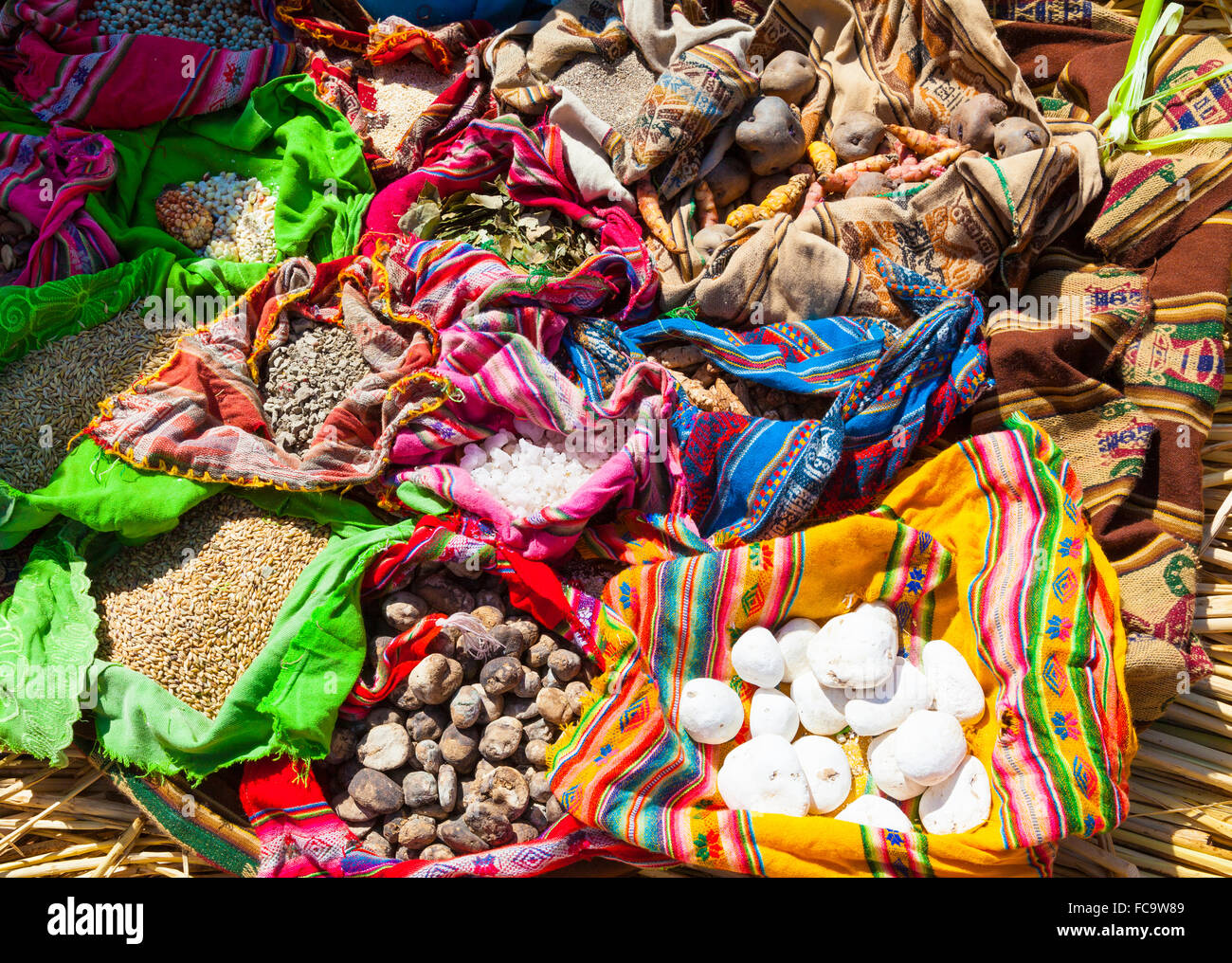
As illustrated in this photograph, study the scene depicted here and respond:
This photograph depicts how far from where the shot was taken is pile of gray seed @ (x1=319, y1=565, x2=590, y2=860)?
5.52ft

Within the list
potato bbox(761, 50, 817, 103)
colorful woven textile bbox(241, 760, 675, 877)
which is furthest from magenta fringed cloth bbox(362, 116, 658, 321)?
colorful woven textile bbox(241, 760, 675, 877)

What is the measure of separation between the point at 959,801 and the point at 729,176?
150cm

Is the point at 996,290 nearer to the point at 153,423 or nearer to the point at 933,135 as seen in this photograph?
the point at 933,135

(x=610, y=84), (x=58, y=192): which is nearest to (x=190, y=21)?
(x=58, y=192)

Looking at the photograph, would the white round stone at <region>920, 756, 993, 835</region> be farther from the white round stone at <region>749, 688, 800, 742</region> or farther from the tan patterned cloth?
the tan patterned cloth

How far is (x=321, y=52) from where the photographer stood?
93.4 inches

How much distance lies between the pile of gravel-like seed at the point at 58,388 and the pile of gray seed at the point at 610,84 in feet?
3.92

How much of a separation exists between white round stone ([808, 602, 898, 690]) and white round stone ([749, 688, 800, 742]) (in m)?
0.09

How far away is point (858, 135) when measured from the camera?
210cm

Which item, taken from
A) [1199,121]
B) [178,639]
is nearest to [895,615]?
[1199,121]

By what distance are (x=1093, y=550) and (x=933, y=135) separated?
111 cm

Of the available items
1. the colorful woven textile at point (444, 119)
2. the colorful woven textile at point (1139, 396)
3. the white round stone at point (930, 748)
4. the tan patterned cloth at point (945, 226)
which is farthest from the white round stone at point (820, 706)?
the colorful woven textile at point (444, 119)

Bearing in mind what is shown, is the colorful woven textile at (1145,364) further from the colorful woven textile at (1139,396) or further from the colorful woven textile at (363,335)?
the colorful woven textile at (363,335)

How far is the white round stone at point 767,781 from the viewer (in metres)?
1.56
